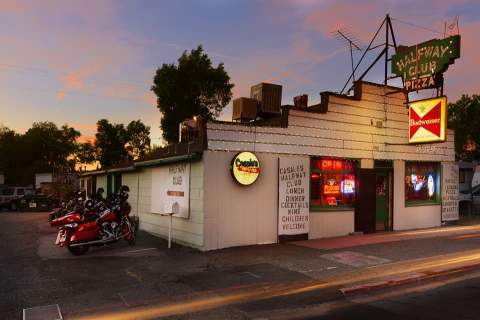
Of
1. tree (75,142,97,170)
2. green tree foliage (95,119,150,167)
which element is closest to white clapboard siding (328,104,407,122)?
green tree foliage (95,119,150,167)

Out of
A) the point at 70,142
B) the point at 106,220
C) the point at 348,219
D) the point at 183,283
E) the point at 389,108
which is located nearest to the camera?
the point at 183,283

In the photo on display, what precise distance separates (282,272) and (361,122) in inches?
305

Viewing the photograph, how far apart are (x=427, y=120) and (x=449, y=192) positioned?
4.26 metres

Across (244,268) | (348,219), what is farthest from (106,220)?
(348,219)

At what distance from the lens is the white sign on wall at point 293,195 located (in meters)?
13.8

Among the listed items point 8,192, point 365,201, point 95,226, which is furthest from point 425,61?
point 8,192

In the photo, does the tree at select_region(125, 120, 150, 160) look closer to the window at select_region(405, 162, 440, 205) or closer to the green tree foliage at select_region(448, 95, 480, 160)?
the green tree foliage at select_region(448, 95, 480, 160)

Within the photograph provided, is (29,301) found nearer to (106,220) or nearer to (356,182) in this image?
(106,220)

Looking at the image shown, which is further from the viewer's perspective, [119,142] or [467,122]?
[119,142]

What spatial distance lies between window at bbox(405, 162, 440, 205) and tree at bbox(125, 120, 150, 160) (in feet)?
174

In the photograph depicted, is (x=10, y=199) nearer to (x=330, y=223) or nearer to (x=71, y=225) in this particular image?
(x=71, y=225)

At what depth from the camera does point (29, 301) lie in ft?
26.2

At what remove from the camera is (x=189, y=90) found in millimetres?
38375

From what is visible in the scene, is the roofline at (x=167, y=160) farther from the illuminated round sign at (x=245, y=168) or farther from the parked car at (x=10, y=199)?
the parked car at (x=10, y=199)
